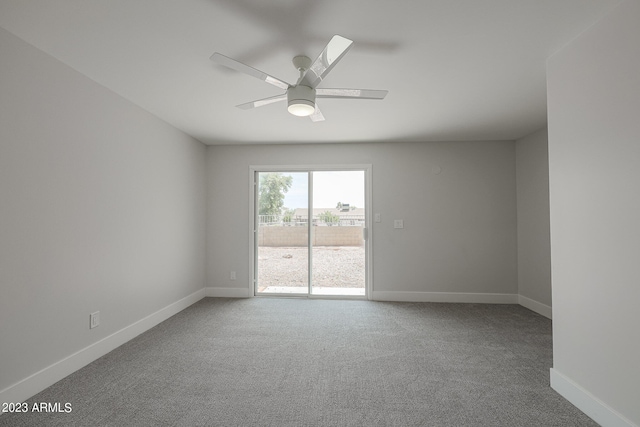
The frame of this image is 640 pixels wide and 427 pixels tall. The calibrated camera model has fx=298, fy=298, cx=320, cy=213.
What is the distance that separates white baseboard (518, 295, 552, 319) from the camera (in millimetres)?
3544

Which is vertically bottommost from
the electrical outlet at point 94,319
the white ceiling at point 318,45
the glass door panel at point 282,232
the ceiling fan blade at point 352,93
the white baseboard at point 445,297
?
the white baseboard at point 445,297

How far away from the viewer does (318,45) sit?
193cm

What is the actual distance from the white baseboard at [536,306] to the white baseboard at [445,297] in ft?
0.31

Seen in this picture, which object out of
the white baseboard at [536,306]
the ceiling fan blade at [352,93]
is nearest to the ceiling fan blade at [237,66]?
the ceiling fan blade at [352,93]

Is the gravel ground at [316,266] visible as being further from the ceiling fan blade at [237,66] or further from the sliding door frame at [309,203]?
the ceiling fan blade at [237,66]

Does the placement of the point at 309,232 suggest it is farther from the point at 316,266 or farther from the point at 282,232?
→ the point at 316,266

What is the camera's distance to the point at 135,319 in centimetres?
297

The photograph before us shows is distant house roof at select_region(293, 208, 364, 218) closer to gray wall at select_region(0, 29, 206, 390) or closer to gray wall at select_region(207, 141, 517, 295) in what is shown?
gray wall at select_region(207, 141, 517, 295)

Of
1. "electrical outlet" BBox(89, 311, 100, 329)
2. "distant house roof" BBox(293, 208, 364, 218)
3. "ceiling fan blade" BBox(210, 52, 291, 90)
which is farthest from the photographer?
"distant house roof" BBox(293, 208, 364, 218)

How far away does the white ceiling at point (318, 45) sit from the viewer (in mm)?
1608

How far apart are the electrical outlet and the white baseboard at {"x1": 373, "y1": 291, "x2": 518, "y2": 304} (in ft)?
10.6

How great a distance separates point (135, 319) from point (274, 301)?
175 centimetres

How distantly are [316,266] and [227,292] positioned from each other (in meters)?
1.39

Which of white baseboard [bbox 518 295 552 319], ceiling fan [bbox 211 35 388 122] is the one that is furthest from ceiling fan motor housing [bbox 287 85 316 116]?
white baseboard [bbox 518 295 552 319]
